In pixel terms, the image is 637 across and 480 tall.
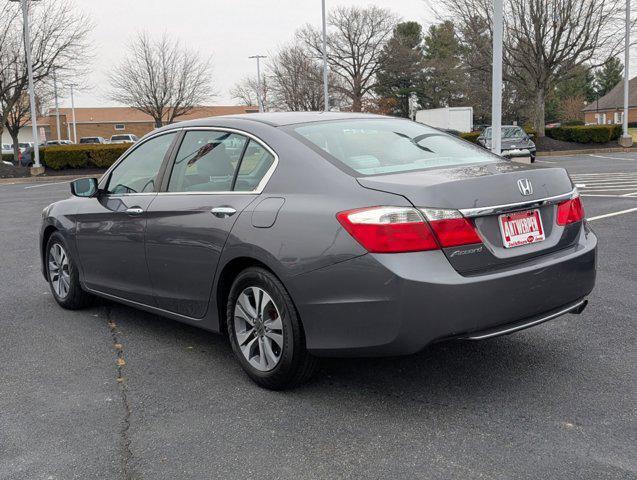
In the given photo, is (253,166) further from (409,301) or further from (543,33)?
(543,33)

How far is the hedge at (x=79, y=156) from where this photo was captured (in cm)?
3075

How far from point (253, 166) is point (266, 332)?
0.97 metres

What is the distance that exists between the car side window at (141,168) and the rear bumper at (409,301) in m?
1.80

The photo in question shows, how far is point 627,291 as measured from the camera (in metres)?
5.95

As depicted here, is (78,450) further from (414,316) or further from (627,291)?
(627,291)

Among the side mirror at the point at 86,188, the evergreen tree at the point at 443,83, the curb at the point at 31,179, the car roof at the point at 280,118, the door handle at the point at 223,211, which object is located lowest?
the curb at the point at 31,179

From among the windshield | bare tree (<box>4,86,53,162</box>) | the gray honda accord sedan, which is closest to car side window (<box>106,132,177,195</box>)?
the gray honda accord sedan

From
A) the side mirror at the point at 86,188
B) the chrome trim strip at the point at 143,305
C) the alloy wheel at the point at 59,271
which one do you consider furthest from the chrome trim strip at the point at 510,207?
the alloy wheel at the point at 59,271

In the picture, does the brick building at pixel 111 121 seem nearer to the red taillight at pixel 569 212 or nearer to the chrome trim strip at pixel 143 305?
the chrome trim strip at pixel 143 305

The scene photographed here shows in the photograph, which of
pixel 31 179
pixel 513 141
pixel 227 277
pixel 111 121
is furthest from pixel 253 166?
pixel 111 121

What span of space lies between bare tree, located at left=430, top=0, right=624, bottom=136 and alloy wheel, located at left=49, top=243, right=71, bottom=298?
31.2 m

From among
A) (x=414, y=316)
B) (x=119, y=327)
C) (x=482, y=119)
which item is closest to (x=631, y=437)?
(x=414, y=316)

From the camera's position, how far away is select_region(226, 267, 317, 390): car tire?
3.73 meters

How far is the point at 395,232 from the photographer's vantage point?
3338 mm
